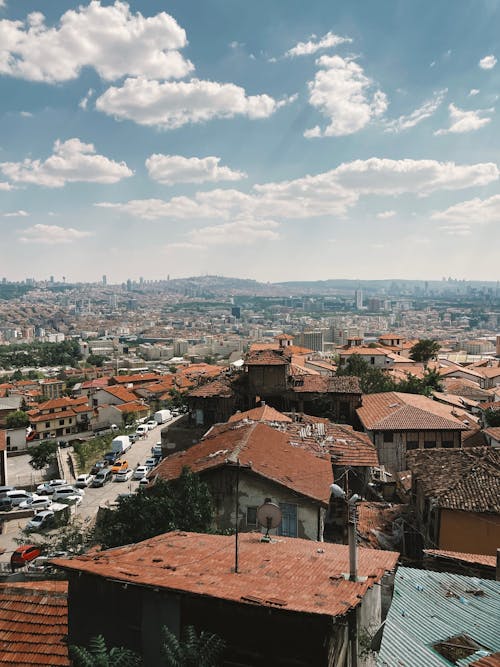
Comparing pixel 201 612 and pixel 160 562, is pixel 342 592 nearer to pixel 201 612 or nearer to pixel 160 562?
pixel 201 612

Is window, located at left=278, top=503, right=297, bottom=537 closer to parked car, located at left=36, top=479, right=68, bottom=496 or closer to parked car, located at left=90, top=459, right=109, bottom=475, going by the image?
parked car, located at left=36, top=479, right=68, bottom=496

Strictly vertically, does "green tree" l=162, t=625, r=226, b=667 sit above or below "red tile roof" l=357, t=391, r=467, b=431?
above

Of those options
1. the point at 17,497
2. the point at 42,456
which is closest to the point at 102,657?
the point at 17,497

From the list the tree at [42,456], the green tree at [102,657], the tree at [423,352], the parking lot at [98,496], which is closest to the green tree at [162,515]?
the green tree at [102,657]

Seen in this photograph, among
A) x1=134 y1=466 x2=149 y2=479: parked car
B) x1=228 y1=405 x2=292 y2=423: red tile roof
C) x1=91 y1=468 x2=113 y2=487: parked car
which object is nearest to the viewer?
x1=228 y1=405 x2=292 y2=423: red tile roof

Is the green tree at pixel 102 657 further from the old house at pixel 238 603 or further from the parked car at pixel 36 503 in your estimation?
the parked car at pixel 36 503

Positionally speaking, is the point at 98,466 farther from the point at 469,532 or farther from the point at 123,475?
the point at 469,532

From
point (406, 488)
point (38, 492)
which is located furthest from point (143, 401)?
point (406, 488)

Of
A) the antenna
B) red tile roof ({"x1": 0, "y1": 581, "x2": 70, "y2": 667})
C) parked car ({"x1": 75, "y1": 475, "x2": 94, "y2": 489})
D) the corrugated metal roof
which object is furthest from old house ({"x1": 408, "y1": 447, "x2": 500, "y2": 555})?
parked car ({"x1": 75, "y1": 475, "x2": 94, "y2": 489})
